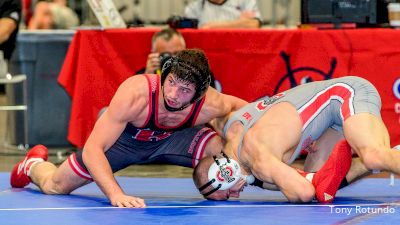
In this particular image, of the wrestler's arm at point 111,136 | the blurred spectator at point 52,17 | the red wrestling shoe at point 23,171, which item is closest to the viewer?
the wrestler's arm at point 111,136

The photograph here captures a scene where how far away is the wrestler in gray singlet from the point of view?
555 centimetres

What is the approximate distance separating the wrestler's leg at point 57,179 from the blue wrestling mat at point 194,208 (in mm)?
59

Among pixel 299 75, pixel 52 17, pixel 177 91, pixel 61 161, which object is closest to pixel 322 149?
pixel 177 91

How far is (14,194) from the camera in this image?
604cm

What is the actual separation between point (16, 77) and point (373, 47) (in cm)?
286

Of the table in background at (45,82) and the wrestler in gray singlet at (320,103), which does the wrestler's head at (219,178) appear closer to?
the wrestler in gray singlet at (320,103)

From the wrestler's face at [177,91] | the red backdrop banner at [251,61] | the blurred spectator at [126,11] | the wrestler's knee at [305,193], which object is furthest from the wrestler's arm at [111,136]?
the blurred spectator at [126,11]

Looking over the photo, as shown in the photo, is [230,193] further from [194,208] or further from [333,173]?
[333,173]

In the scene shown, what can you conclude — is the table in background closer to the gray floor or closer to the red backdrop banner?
the gray floor

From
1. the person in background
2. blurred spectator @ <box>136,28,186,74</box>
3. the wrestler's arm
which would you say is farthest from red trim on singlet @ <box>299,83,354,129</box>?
blurred spectator @ <box>136,28,186,74</box>

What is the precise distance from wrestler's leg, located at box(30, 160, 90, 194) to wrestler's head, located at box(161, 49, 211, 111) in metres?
0.85

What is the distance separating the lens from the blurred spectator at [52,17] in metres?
11.0

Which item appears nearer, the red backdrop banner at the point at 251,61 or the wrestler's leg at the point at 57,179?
the wrestler's leg at the point at 57,179

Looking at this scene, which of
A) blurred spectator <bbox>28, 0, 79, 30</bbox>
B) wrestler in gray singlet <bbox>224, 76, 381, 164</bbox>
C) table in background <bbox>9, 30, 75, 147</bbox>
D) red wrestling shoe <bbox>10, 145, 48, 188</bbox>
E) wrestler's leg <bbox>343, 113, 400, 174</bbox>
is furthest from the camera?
blurred spectator <bbox>28, 0, 79, 30</bbox>
